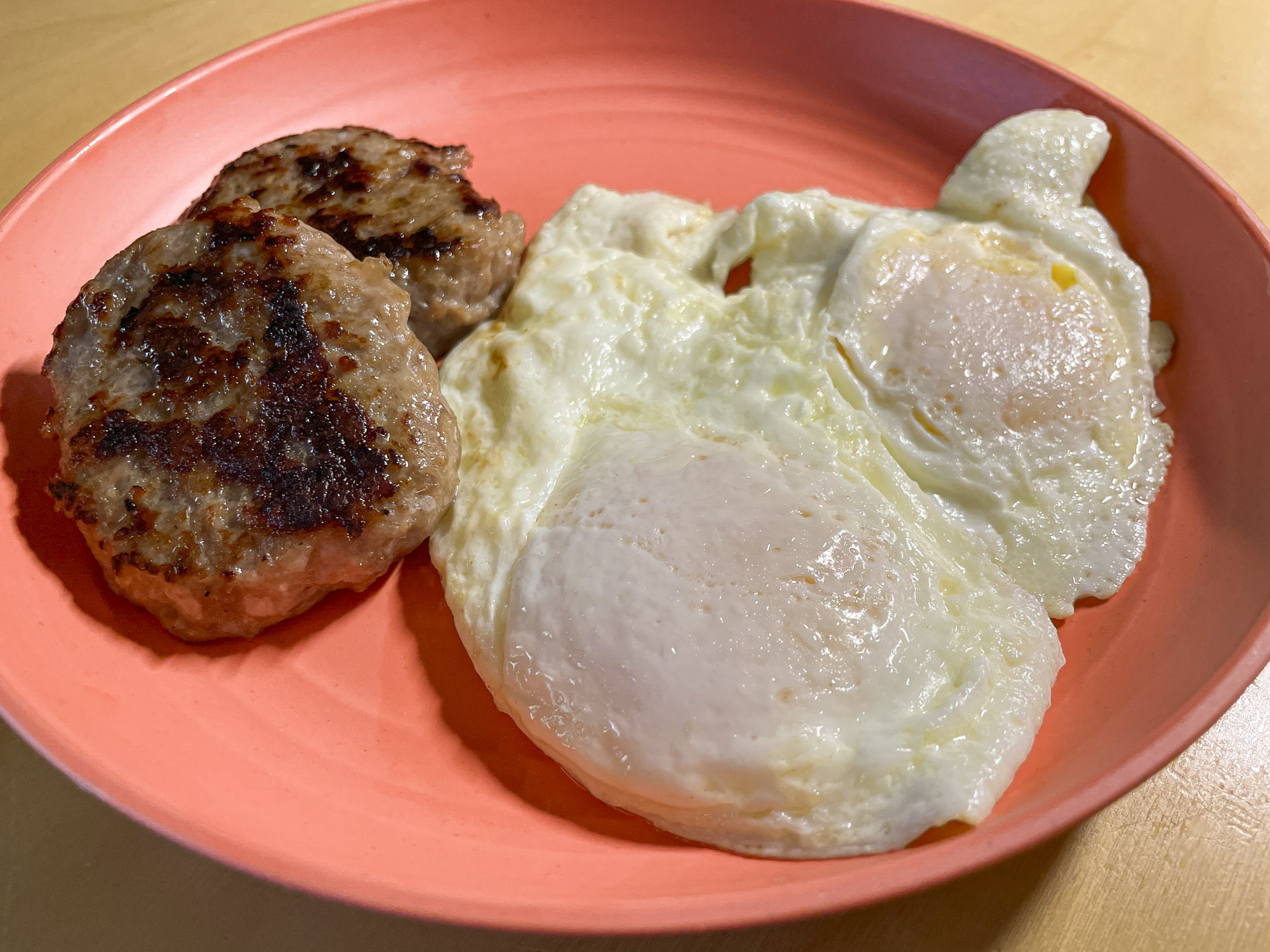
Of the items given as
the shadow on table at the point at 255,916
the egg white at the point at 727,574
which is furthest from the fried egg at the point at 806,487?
the shadow on table at the point at 255,916

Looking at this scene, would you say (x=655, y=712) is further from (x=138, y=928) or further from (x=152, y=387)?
(x=152, y=387)

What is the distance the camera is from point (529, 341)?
1.95 meters

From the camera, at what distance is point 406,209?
2025 millimetres

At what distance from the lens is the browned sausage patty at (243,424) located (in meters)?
1.61

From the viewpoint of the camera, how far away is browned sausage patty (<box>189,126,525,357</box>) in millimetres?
1951

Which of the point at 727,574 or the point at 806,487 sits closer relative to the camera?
the point at 727,574

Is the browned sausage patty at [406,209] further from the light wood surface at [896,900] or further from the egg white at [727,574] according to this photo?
the light wood surface at [896,900]

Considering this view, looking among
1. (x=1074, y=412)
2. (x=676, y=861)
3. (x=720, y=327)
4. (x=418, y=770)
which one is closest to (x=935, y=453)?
(x=1074, y=412)

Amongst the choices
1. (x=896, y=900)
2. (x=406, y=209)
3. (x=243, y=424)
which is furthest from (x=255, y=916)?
(x=406, y=209)

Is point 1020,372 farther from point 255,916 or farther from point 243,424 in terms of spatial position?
point 255,916

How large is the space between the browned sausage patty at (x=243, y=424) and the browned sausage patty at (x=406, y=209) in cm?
14

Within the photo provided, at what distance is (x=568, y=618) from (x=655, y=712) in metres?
0.25

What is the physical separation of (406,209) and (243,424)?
698 millimetres

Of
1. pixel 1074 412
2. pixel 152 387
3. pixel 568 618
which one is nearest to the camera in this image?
pixel 568 618
